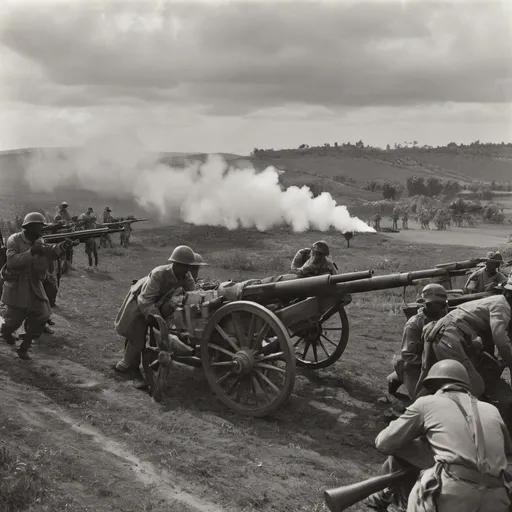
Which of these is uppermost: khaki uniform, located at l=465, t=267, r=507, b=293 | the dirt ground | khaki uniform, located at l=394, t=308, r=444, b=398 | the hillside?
the hillside

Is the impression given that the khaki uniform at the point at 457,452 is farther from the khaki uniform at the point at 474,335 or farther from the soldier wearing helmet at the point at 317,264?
the soldier wearing helmet at the point at 317,264

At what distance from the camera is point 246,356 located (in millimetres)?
6996

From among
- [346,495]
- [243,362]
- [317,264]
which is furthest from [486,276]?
[346,495]

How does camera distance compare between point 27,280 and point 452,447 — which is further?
point 27,280

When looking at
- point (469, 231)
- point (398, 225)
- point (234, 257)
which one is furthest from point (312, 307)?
point (398, 225)

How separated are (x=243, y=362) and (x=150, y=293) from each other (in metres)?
1.50

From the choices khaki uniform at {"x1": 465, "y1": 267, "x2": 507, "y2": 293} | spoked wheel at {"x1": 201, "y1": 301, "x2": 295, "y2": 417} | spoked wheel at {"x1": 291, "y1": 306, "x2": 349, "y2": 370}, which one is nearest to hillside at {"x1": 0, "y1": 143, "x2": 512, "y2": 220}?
khaki uniform at {"x1": 465, "y1": 267, "x2": 507, "y2": 293}

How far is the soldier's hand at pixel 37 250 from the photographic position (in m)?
8.14

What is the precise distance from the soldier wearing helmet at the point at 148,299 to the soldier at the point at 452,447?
3959mm

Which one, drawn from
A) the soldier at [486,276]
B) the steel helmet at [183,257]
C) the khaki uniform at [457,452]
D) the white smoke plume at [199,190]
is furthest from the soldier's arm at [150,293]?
the white smoke plume at [199,190]

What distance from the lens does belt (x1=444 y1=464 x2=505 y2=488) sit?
3617 millimetres

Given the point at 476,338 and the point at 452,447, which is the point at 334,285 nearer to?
the point at 476,338

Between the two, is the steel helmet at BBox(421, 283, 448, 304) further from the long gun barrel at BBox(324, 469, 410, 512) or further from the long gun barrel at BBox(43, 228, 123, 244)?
the long gun barrel at BBox(43, 228, 123, 244)

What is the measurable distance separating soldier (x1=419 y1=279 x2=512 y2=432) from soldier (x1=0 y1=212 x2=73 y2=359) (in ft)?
15.9
